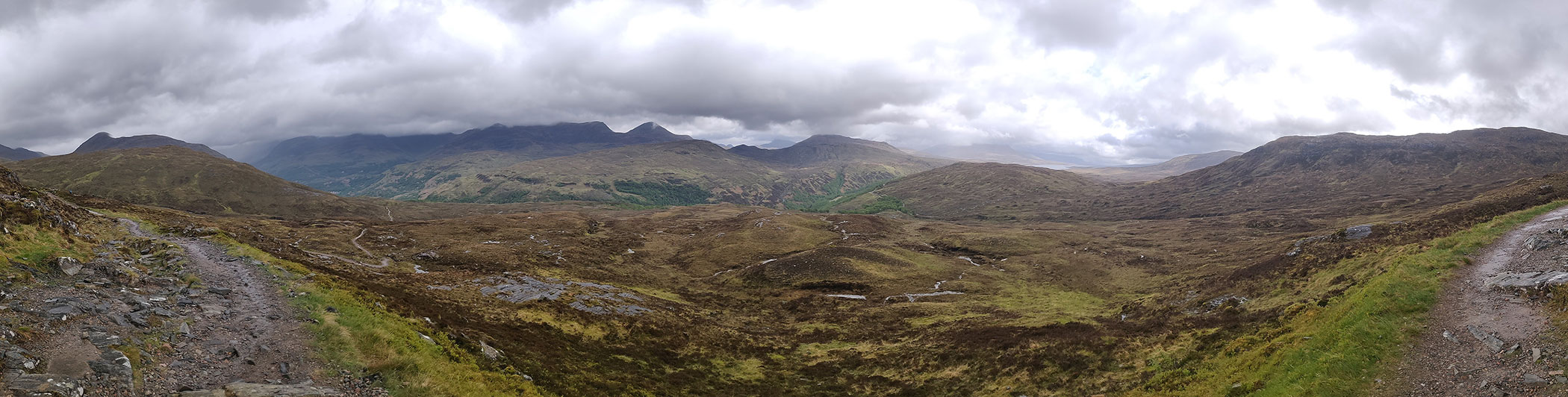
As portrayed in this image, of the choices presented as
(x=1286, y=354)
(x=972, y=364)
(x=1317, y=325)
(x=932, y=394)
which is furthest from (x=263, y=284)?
(x=1317, y=325)

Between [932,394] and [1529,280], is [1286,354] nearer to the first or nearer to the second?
[1529,280]

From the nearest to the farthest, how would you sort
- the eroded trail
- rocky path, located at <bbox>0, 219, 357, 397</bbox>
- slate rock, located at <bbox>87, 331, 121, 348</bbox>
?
rocky path, located at <bbox>0, 219, 357, 397</bbox> → slate rock, located at <bbox>87, 331, 121, 348</bbox> → the eroded trail

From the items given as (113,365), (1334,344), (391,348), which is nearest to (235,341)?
(113,365)

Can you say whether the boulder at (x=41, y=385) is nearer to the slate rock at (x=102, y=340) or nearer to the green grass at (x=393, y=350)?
the slate rock at (x=102, y=340)

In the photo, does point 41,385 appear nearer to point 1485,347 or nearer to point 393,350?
point 393,350

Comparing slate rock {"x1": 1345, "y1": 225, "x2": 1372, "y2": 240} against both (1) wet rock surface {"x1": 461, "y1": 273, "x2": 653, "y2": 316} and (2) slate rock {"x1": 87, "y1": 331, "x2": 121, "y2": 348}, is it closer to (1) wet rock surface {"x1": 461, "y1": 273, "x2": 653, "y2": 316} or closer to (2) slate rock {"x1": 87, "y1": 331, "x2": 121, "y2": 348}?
(1) wet rock surface {"x1": 461, "y1": 273, "x2": 653, "y2": 316}

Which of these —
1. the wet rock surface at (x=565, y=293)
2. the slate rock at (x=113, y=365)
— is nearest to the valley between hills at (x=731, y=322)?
the slate rock at (x=113, y=365)

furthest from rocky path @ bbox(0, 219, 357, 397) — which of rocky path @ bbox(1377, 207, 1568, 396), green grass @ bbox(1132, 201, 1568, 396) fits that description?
rocky path @ bbox(1377, 207, 1568, 396)
